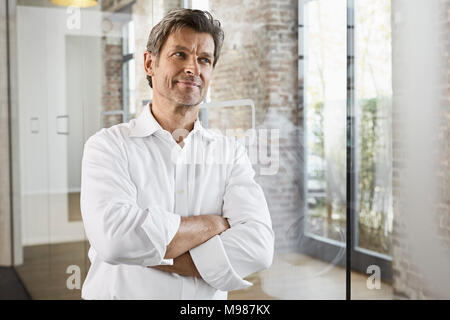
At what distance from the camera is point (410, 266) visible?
2693 millimetres

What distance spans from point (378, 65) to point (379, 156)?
45 centimetres

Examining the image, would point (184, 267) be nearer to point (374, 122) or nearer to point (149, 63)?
point (149, 63)

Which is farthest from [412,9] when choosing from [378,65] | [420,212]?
[420,212]

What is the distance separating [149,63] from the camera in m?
2.10

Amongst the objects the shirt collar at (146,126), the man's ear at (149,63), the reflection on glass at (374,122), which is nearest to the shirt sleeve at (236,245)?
the shirt collar at (146,126)

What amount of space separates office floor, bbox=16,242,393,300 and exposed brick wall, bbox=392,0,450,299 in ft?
0.47

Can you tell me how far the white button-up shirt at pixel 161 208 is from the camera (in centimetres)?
177

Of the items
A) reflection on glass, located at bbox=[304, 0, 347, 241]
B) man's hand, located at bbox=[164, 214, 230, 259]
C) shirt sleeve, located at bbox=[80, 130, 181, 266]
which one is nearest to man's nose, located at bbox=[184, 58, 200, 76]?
shirt sleeve, located at bbox=[80, 130, 181, 266]

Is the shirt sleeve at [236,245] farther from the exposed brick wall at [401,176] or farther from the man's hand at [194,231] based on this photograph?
the exposed brick wall at [401,176]

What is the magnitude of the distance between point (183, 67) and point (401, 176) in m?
1.33

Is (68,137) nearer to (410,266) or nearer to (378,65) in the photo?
(378,65)

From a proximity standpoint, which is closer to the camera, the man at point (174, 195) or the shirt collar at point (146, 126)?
the man at point (174, 195)

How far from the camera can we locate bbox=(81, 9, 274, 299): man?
1.80 m

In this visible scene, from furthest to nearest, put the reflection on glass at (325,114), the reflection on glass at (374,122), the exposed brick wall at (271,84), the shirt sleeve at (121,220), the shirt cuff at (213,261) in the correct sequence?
1. the reflection on glass at (374,122)
2. the reflection on glass at (325,114)
3. the exposed brick wall at (271,84)
4. the shirt cuff at (213,261)
5. the shirt sleeve at (121,220)
